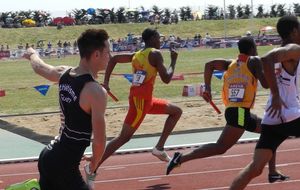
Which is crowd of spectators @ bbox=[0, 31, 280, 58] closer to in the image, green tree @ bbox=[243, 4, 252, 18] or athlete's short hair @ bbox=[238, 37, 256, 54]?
green tree @ bbox=[243, 4, 252, 18]

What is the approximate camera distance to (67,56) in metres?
52.7

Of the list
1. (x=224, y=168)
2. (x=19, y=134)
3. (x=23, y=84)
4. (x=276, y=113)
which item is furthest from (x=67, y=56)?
(x=276, y=113)

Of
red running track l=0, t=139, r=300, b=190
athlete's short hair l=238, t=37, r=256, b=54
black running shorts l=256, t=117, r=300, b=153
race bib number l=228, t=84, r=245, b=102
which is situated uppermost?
athlete's short hair l=238, t=37, r=256, b=54

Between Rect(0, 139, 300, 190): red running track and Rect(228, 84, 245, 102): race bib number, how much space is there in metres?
1.06

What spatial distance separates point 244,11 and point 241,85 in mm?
79614

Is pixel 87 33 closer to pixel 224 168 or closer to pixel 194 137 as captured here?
pixel 224 168

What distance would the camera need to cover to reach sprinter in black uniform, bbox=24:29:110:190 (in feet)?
15.7

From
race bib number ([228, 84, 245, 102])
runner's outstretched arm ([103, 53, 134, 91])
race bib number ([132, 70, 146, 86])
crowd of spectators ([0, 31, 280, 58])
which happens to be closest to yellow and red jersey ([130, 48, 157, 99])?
race bib number ([132, 70, 146, 86])

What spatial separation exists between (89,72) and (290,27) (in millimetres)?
2401

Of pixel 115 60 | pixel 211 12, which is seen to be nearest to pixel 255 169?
pixel 115 60

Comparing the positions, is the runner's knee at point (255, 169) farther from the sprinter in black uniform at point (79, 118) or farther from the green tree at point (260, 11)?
the green tree at point (260, 11)

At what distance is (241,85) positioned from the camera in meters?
8.08

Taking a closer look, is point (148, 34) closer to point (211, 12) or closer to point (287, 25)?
point (287, 25)

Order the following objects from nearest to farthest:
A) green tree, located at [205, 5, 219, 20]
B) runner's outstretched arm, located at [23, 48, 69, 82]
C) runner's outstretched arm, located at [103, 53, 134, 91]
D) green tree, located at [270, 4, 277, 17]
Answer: runner's outstretched arm, located at [23, 48, 69, 82] → runner's outstretched arm, located at [103, 53, 134, 91] → green tree, located at [205, 5, 219, 20] → green tree, located at [270, 4, 277, 17]
